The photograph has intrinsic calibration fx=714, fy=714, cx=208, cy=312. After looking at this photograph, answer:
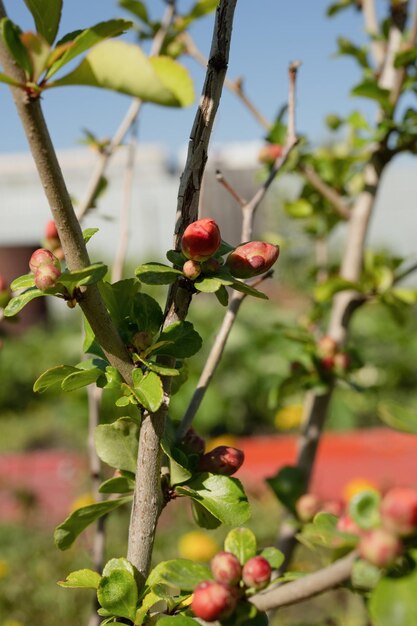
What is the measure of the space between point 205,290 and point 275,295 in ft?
24.3

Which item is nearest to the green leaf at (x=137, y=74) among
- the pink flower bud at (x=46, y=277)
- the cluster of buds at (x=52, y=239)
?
the pink flower bud at (x=46, y=277)

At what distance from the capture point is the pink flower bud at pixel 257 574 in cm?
39

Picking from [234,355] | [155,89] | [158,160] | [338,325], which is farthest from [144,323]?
[158,160]

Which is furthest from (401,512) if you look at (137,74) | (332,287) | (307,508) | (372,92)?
(372,92)

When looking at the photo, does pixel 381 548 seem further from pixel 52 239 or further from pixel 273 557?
pixel 52 239

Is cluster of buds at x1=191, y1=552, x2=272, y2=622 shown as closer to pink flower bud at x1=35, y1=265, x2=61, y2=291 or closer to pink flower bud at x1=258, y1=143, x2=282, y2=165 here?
pink flower bud at x1=35, y1=265, x2=61, y2=291

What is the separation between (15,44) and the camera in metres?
0.32

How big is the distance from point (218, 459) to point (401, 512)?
0.67 feet

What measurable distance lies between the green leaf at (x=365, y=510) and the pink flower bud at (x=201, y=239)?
0.16 meters

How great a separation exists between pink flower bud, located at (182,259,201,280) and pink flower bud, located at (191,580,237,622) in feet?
0.57

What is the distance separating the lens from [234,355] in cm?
445

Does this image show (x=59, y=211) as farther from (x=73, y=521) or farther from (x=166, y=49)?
(x=166, y=49)

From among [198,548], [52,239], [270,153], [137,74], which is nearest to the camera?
[137,74]

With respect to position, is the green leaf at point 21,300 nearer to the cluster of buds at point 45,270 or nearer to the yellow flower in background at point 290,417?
the cluster of buds at point 45,270
